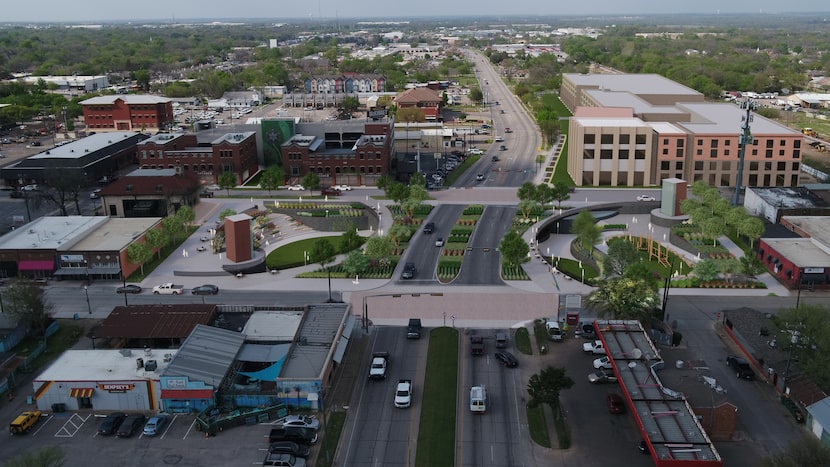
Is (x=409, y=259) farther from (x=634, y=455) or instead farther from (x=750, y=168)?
(x=750, y=168)

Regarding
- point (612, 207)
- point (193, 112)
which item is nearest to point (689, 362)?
point (612, 207)

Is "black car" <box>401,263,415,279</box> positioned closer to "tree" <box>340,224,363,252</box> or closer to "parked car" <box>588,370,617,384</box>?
"tree" <box>340,224,363,252</box>

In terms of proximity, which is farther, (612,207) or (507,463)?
(612,207)

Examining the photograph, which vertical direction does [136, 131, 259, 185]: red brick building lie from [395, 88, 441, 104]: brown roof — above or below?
below

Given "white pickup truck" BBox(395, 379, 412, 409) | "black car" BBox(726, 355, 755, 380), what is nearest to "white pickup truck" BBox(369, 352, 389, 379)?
"white pickup truck" BBox(395, 379, 412, 409)

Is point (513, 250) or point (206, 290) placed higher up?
point (513, 250)

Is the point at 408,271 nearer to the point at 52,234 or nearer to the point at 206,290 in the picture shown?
the point at 206,290

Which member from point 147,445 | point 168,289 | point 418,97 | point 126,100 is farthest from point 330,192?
point 126,100
